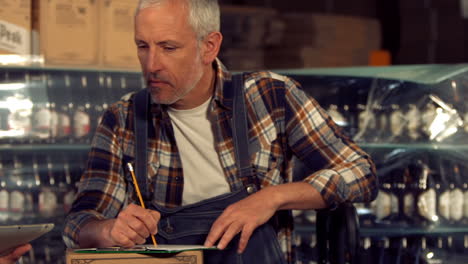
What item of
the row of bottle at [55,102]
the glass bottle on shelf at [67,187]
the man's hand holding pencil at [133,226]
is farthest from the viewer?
the glass bottle on shelf at [67,187]

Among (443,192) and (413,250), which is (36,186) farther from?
(443,192)

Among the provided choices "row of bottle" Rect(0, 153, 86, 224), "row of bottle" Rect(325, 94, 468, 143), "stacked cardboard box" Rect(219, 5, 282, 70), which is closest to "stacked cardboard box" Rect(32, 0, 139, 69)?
"row of bottle" Rect(0, 153, 86, 224)

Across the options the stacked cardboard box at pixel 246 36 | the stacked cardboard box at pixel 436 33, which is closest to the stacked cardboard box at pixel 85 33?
the stacked cardboard box at pixel 246 36

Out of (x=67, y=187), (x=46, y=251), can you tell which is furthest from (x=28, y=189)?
(x=46, y=251)

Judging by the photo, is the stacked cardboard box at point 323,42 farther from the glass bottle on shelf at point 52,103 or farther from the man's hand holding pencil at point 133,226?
the man's hand holding pencil at point 133,226

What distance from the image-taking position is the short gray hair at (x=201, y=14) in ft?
6.43

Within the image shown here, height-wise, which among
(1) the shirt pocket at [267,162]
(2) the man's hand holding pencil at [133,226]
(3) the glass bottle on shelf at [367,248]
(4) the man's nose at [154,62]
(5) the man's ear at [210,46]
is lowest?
(3) the glass bottle on shelf at [367,248]

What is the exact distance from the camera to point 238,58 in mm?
4953

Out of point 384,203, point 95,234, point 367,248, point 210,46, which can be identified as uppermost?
point 210,46

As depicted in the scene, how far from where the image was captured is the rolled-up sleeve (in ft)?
6.38

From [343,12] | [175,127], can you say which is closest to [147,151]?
[175,127]

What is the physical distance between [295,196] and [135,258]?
21.4 inches

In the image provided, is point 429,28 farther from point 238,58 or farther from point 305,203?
point 305,203

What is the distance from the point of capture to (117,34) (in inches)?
105
